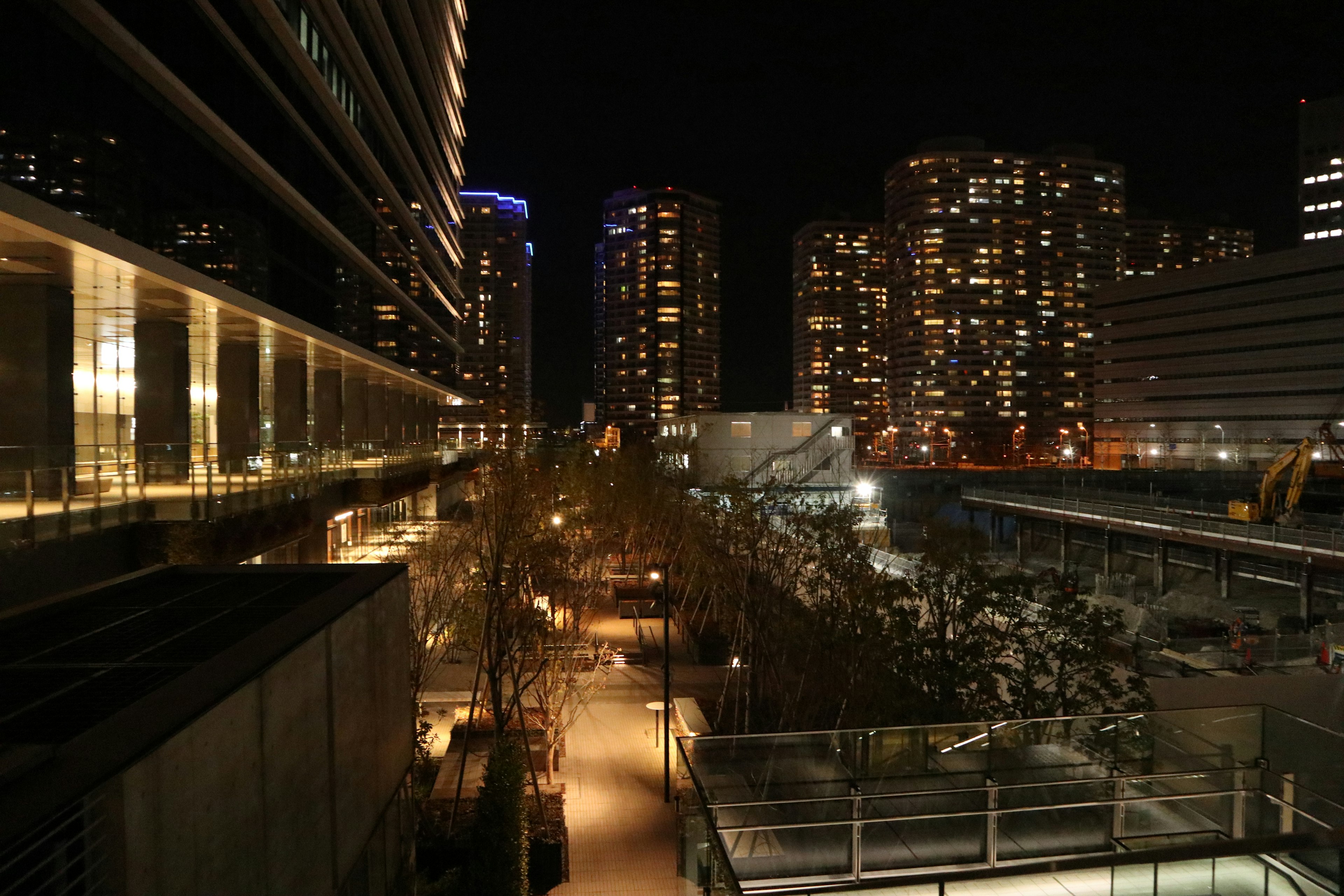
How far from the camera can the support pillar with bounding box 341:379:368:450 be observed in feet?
125

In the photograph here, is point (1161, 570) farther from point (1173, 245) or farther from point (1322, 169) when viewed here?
point (1173, 245)

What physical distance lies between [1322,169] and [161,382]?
158 metres

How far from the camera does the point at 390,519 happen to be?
110ft

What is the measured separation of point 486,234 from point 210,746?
598ft

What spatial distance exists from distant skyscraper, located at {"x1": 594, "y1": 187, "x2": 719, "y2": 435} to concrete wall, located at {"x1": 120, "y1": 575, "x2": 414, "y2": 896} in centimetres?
15588

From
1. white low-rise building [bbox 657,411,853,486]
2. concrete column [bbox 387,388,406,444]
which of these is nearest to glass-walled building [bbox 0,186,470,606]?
concrete column [bbox 387,388,406,444]

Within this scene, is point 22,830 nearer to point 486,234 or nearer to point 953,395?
point 953,395

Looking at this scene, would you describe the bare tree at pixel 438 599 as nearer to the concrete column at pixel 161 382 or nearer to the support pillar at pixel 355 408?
the concrete column at pixel 161 382

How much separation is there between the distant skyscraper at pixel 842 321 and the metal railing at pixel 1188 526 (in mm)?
125699

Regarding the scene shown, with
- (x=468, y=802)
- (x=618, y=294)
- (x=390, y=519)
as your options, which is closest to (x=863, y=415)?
(x=618, y=294)

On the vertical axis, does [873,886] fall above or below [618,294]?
below

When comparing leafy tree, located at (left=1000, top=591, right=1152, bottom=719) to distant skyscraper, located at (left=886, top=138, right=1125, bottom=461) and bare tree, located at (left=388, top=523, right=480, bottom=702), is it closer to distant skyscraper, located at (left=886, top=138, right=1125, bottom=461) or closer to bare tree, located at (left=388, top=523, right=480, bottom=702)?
bare tree, located at (left=388, top=523, right=480, bottom=702)

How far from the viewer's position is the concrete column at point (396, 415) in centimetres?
4322

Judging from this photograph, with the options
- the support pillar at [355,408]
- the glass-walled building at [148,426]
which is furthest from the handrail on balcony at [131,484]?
the support pillar at [355,408]
